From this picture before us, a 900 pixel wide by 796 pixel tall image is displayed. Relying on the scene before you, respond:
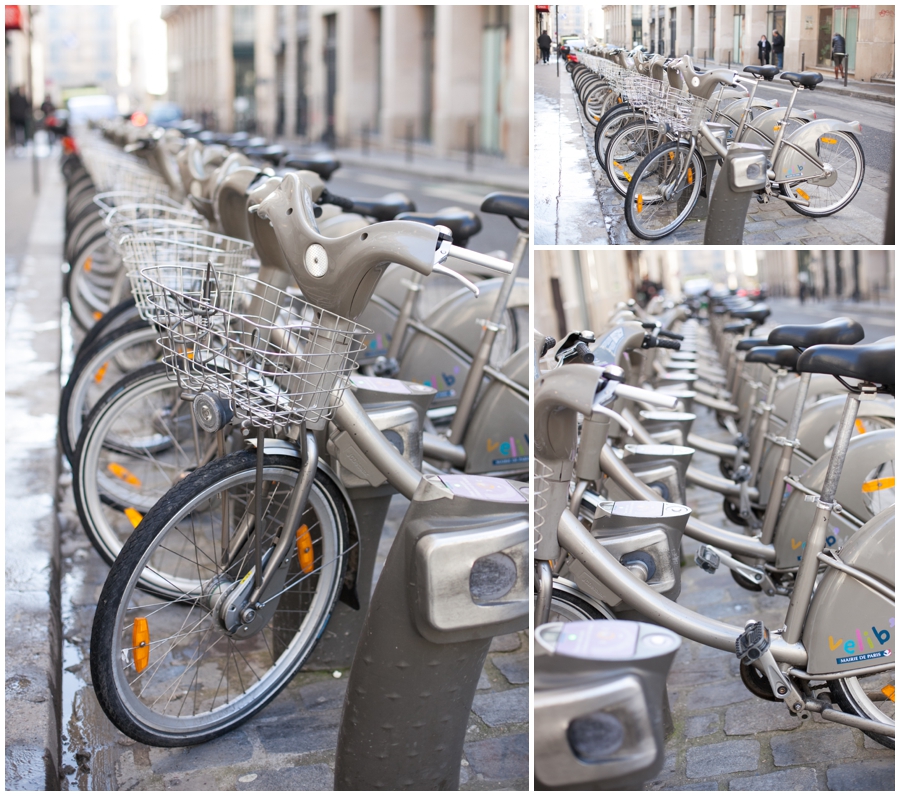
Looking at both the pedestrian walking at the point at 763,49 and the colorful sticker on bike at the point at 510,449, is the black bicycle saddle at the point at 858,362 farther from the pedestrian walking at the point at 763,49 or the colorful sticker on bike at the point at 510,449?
the colorful sticker on bike at the point at 510,449

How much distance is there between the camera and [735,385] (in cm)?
667

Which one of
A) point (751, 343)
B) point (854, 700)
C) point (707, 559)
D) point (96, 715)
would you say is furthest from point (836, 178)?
point (751, 343)

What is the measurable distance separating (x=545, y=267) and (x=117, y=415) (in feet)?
4.84

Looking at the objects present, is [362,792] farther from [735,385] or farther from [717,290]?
[717,290]

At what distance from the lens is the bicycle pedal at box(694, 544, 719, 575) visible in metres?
2.73

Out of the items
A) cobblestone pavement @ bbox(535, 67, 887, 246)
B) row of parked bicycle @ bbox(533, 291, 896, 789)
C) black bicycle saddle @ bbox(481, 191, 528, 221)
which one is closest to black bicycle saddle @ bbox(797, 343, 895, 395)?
row of parked bicycle @ bbox(533, 291, 896, 789)

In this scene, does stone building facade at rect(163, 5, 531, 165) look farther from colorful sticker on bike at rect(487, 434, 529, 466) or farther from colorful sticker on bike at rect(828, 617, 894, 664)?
colorful sticker on bike at rect(828, 617, 894, 664)

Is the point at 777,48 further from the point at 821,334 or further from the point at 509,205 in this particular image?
the point at 509,205

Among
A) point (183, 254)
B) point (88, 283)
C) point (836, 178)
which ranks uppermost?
point (836, 178)

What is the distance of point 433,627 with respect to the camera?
1.90 m

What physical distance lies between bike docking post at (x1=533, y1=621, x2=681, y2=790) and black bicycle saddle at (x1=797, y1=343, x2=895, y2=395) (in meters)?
0.97

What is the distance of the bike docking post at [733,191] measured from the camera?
2084mm

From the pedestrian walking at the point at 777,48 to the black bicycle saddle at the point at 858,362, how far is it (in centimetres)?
63

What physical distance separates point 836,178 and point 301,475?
1.38 metres
